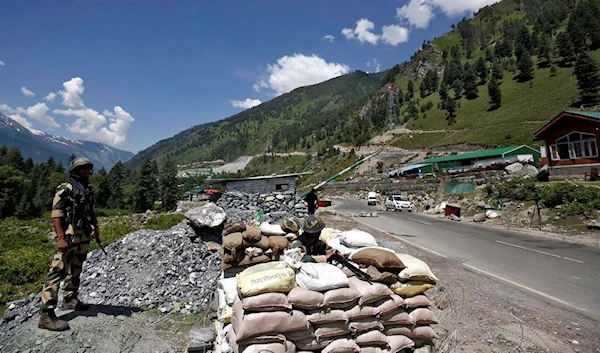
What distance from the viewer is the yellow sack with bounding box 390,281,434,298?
482 centimetres

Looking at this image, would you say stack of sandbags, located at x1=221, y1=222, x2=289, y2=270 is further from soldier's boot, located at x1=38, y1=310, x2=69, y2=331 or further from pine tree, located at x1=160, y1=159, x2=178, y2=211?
pine tree, located at x1=160, y1=159, x2=178, y2=211

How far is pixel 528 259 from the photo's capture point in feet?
34.2

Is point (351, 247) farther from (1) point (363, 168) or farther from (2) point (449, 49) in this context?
(2) point (449, 49)

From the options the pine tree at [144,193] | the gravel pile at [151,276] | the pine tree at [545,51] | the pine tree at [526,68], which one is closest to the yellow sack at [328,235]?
the gravel pile at [151,276]

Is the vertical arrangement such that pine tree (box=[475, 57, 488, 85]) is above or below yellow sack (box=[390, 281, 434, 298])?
above

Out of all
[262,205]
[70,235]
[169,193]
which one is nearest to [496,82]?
[169,193]

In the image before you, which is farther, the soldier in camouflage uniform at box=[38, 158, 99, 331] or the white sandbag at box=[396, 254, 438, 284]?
the soldier in camouflage uniform at box=[38, 158, 99, 331]

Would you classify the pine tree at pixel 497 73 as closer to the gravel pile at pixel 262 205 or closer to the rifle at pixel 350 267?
the gravel pile at pixel 262 205

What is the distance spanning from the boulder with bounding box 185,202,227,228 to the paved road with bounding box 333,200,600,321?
26.5ft

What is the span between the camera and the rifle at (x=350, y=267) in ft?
15.4

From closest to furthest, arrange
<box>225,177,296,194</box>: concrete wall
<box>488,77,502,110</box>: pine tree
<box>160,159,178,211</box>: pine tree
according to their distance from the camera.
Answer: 1. <box>225,177,296,194</box>: concrete wall
2. <box>160,159,178,211</box>: pine tree
3. <box>488,77,502,110</box>: pine tree

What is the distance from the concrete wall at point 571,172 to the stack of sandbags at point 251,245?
25304 mm

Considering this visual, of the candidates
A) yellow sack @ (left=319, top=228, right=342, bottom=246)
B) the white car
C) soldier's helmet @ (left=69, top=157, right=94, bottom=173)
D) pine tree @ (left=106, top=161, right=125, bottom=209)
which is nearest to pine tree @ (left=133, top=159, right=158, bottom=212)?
pine tree @ (left=106, top=161, right=125, bottom=209)

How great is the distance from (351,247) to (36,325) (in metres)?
5.56
